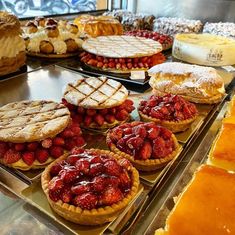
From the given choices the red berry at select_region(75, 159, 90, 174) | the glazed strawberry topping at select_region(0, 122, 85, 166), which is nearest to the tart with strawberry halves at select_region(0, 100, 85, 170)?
the glazed strawberry topping at select_region(0, 122, 85, 166)

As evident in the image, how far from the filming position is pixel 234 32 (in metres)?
2.99

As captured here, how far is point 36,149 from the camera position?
3.97ft

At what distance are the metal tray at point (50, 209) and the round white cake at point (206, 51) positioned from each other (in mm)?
1733

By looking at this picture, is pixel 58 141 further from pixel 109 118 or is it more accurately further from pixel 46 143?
pixel 109 118

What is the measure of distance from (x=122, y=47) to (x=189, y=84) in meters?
0.82

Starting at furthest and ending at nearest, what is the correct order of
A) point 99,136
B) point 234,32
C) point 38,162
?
1. point 234,32
2. point 99,136
3. point 38,162

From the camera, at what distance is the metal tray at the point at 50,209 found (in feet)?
3.09

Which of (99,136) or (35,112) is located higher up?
(35,112)

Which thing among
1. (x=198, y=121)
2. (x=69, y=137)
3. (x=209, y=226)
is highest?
(x=209, y=226)

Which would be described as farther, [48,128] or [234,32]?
[234,32]

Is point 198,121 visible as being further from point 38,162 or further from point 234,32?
point 234,32

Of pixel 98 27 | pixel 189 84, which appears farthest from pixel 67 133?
pixel 98 27

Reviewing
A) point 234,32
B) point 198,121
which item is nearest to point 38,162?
point 198,121

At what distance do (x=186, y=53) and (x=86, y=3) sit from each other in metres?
1.90
